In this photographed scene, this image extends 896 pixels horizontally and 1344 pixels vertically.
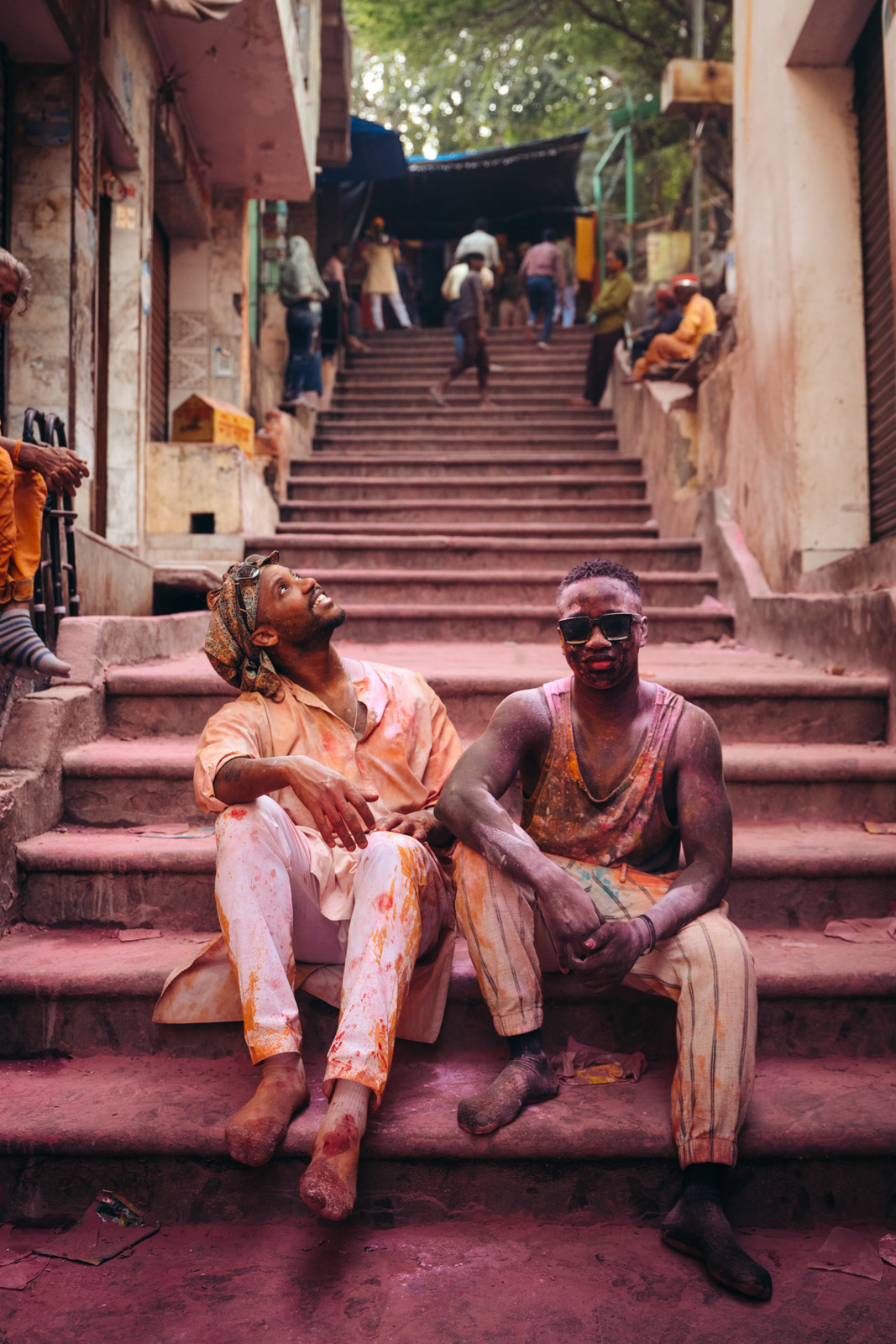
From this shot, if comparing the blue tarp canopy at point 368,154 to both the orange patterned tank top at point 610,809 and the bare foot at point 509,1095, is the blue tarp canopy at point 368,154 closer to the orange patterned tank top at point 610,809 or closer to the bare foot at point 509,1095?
the orange patterned tank top at point 610,809

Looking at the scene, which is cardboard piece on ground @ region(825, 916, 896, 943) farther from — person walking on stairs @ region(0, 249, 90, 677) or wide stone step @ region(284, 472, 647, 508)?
wide stone step @ region(284, 472, 647, 508)

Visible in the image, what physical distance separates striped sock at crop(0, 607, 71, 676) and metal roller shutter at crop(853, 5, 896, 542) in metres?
3.64

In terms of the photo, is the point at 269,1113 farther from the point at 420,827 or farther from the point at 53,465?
the point at 53,465

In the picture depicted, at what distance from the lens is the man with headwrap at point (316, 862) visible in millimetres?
2014

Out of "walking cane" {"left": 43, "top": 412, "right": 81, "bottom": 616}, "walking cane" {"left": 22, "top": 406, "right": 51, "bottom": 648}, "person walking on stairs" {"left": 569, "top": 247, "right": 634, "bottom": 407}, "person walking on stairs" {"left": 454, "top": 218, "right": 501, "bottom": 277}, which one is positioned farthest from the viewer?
"person walking on stairs" {"left": 454, "top": 218, "right": 501, "bottom": 277}

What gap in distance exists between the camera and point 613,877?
238 centimetres

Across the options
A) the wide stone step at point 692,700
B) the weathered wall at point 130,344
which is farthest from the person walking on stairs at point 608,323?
the wide stone step at point 692,700

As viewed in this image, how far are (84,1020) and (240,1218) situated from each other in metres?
0.66

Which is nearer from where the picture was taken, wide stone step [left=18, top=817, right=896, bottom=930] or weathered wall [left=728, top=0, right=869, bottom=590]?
wide stone step [left=18, top=817, right=896, bottom=930]

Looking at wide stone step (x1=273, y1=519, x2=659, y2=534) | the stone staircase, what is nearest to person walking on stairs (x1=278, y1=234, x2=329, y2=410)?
wide stone step (x1=273, y1=519, x2=659, y2=534)

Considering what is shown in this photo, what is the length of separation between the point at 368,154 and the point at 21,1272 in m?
15.4

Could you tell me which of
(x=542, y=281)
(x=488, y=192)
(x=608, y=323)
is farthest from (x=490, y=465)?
(x=488, y=192)

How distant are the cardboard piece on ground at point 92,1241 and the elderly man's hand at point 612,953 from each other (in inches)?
41.4

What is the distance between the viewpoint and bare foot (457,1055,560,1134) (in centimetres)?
207
